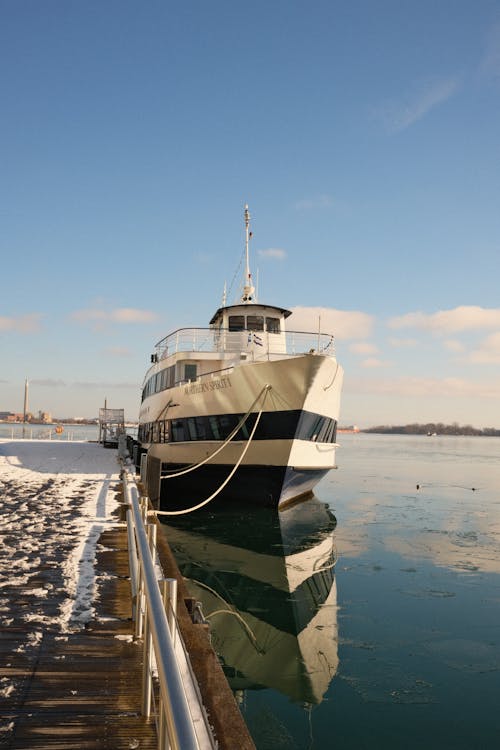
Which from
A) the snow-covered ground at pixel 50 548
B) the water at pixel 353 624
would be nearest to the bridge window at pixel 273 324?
the water at pixel 353 624

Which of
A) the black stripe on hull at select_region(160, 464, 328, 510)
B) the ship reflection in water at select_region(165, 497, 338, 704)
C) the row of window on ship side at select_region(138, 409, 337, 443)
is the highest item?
the row of window on ship side at select_region(138, 409, 337, 443)

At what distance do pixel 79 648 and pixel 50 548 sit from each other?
12.0ft

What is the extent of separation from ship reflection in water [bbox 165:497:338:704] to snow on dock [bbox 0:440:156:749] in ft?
6.61

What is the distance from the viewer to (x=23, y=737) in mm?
3102

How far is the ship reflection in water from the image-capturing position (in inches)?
256

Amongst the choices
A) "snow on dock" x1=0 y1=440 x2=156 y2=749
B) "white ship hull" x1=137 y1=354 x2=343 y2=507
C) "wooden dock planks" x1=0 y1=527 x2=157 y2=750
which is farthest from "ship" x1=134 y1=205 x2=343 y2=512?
"wooden dock planks" x1=0 y1=527 x2=157 y2=750

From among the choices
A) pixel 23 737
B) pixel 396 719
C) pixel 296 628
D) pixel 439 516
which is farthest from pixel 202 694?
pixel 439 516

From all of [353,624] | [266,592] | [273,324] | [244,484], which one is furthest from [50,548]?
[273,324]

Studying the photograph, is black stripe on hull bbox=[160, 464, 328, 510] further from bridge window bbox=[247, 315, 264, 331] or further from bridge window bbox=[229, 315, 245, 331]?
bridge window bbox=[247, 315, 264, 331]

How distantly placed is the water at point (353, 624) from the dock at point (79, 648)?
5.30 feet

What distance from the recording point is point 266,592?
968 cm

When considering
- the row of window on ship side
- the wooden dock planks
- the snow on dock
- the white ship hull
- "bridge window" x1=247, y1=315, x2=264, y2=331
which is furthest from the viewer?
"bridge window" x1=247, y1=315, x2=264, y2=331

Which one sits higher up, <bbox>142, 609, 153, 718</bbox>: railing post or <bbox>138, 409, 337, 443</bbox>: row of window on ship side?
<bbox>138, 409, 337, 443</bbox>: row of window on ship side

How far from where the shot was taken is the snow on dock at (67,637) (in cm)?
323
